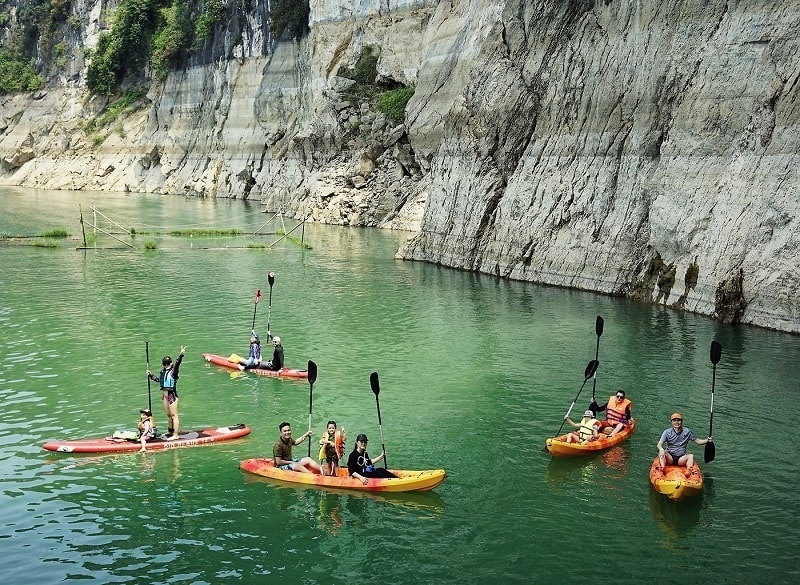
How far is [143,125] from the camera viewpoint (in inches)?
4688

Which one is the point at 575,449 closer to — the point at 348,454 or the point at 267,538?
the point at 348,454

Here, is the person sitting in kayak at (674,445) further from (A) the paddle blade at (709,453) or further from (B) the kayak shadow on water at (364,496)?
(B) the kayak shadow on water at (364,496)

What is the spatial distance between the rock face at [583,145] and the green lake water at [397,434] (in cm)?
238

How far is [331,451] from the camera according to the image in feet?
64.3

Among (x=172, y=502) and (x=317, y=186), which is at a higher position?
(x=317, y=186)

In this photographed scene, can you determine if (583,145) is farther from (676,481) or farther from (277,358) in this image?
(676,481)

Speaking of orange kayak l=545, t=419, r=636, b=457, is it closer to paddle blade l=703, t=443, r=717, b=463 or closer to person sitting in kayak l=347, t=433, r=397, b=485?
paddle blade l=703, t=443, r=717, b=463

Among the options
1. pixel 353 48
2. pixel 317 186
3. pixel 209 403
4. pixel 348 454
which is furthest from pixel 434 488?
pixel 353 48

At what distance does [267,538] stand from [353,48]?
234 feet

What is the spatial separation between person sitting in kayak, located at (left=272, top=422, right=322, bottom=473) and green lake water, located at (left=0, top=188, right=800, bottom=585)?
0.64 m

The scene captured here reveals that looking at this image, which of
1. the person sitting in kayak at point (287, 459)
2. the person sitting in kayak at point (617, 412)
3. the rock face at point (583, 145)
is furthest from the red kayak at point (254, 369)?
the rock face at point (583, 145)

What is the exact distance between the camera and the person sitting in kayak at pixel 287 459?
64.7ft

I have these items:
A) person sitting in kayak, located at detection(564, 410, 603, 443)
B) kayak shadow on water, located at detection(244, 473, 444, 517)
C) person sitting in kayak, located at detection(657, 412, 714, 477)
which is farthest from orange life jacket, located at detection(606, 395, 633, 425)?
kayak shadow on water, located at detection(244, 473, 444, 517)

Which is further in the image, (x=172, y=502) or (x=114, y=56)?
(x=114, y=56)
